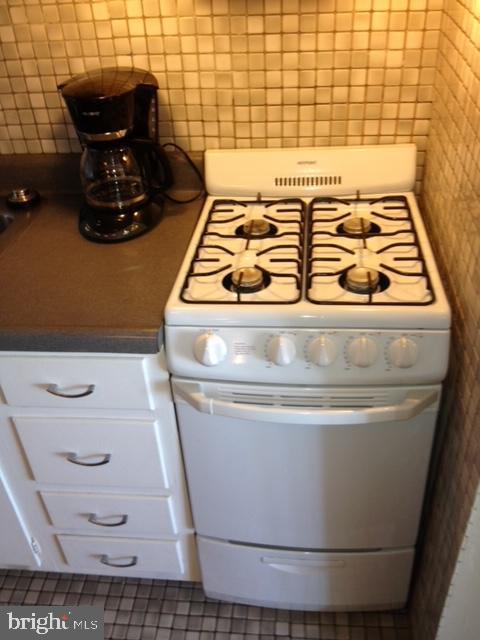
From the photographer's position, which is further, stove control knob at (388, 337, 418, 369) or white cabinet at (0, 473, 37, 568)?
white cabinet at (0, 473, 37, 568)

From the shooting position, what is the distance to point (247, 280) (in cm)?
117

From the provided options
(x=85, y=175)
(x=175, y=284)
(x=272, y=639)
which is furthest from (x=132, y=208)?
(x=272, y=639)

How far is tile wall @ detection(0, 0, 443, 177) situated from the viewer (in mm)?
1365

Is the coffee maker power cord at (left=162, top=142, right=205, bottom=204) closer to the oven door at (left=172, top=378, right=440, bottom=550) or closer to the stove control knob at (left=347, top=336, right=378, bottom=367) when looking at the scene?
the oven door at (left=172, top=378, right=440, bottom=550)

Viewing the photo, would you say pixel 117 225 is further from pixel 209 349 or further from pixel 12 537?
pixel 12 537

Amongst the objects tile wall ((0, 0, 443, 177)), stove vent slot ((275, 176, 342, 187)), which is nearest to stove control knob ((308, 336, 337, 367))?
stove vent slot ((275, 176, 342, 187))

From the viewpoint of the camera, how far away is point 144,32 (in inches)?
55.4

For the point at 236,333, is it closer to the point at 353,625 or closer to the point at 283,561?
the point at 283,561

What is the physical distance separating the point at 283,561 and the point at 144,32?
1.29 meters

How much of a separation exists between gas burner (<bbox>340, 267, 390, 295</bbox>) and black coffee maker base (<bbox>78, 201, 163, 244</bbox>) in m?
0.51

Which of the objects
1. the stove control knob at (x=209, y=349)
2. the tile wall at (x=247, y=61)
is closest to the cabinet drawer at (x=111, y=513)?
the stove control knob at (x=209, y=349)

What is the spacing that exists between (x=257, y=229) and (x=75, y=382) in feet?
1.69

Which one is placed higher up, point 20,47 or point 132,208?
point 20,47
